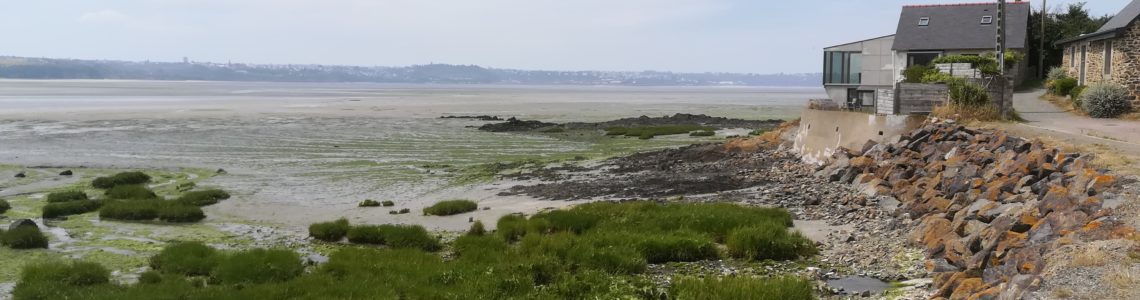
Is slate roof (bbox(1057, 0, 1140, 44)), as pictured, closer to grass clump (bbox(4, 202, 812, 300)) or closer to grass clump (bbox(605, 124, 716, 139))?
grass clump (bbox(4, 202, 812, 300))

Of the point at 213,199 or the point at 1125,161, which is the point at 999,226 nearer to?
the point at 1125,161

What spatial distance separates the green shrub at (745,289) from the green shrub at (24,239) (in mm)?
13632

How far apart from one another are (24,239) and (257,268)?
666 centimetres

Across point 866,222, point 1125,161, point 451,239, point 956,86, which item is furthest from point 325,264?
point 956,86

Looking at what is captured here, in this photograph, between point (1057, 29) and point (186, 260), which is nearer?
point (186, 260)

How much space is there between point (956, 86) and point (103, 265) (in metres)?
21.3

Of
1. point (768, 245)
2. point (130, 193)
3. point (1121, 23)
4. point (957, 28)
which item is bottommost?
point (130, 193)

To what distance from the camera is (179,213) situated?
2356 cm

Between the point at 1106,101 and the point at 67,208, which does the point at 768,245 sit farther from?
the point at 67,208

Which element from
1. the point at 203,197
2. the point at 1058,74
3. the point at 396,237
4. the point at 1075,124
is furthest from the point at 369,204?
the point at 1058,74

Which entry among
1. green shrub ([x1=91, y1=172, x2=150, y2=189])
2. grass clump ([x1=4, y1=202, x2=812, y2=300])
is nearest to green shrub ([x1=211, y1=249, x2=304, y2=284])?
grass clump ([x1=4, y1=202, x2=812, y2=300])

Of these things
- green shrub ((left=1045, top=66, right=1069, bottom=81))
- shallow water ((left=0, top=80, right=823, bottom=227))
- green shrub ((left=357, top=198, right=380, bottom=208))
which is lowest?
shallow water ((left=0, top=80, right=823, bottom=227))

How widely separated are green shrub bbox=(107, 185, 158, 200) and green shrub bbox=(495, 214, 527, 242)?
13352 mm

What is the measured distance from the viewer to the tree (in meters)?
50.2
